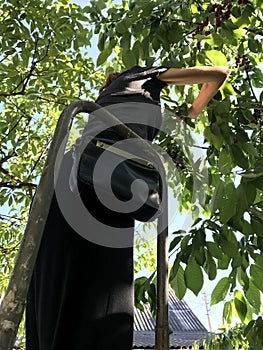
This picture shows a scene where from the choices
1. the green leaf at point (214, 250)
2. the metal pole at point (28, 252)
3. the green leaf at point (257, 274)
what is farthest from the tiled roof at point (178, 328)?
the metal pole at point (28, 252)

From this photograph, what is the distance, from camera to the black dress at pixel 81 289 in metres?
0.84

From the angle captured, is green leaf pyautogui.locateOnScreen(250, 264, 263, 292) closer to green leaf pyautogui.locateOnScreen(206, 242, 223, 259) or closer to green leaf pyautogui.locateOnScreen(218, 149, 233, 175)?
green leaf pyautogui.locateOnScreen(206, 242, 223, 259)

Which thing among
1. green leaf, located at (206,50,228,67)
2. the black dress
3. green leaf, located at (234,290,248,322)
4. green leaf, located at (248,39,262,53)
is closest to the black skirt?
the black dress

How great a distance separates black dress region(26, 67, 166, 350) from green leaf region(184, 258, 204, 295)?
396mm

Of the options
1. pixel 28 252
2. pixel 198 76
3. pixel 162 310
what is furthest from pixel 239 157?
pixel 28 252

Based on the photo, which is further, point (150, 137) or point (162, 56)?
point (162, 56)

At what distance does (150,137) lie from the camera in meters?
1.11

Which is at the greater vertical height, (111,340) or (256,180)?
(256,180)

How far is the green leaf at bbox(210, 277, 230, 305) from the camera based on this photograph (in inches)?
55.6

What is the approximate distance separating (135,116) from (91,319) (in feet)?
1.41

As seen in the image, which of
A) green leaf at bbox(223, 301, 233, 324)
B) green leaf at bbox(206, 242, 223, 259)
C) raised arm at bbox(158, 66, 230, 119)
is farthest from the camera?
green leaf at bbox(223, 301, 233, 324)

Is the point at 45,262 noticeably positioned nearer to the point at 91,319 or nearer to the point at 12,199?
the point at 91,319

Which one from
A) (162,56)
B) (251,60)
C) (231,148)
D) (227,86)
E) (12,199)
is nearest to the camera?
(231,148)

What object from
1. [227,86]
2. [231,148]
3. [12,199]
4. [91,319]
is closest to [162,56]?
[227,86]
